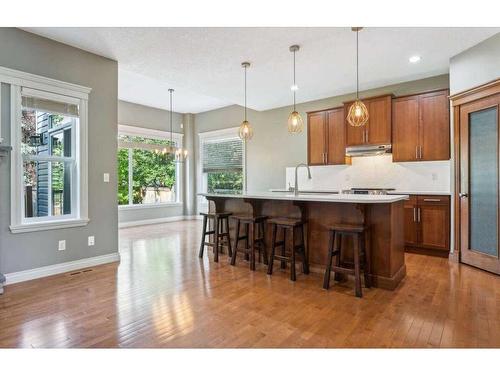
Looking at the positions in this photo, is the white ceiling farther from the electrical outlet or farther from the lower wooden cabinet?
the electrical outlet

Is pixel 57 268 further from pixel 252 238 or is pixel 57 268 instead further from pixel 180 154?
pixel 180 154

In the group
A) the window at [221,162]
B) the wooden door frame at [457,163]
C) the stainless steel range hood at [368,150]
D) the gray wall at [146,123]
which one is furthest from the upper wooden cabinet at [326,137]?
the gray wall at [146,123]

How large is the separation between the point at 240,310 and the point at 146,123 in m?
6.34

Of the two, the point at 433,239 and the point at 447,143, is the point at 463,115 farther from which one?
the point at 433,239

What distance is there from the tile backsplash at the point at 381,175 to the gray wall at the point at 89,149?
3.80 meters

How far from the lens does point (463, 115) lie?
3912mm

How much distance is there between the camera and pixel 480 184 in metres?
3.71

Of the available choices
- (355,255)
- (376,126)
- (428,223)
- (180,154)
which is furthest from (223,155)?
(355,255)

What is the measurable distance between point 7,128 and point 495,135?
5759 mm

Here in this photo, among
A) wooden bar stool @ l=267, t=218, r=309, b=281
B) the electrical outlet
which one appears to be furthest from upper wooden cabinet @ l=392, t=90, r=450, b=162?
the electrical outlet

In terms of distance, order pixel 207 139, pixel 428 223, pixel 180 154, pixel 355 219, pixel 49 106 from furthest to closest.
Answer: pixel 207 139
pixel 180 154
pixel 428 223
pixel 49 106
pixel 355 219

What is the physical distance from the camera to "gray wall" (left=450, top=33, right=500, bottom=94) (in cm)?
345

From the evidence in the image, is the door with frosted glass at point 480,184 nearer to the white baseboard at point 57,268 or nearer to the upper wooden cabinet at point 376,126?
the upper wooden cabinet at point 376,126

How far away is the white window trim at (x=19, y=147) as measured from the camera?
321cm
